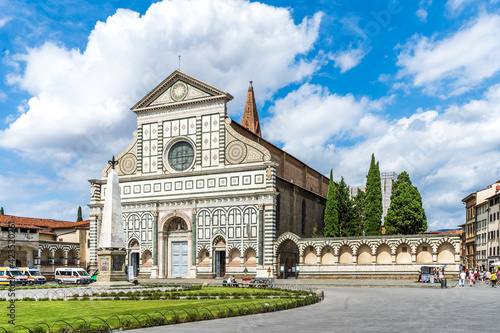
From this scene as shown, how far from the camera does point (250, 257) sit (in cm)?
5097

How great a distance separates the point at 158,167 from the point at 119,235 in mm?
20030

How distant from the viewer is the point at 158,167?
183 feet

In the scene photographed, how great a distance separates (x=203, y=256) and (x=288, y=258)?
8102 millimetres

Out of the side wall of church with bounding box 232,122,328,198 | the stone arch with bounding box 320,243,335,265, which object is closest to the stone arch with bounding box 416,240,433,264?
the stone arch with bounding box 320,243,335,265

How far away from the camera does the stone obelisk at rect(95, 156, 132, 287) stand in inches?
1372

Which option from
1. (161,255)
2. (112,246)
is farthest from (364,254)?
(112,246)

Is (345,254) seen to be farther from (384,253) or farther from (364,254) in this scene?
(384,253)

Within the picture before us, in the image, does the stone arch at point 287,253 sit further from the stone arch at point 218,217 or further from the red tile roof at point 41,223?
the red tile roof at point 41,223

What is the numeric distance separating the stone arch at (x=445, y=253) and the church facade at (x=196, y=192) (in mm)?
13804

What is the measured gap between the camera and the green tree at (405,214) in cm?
5769

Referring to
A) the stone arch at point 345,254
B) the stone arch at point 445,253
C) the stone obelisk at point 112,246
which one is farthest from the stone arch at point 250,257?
the stone obelisk at point 112,246

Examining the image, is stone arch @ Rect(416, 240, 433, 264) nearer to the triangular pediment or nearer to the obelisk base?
the triangular pediment

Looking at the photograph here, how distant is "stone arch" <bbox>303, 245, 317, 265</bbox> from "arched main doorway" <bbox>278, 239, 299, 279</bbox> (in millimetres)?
1860

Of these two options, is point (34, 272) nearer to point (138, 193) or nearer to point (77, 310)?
point (138, 193)
